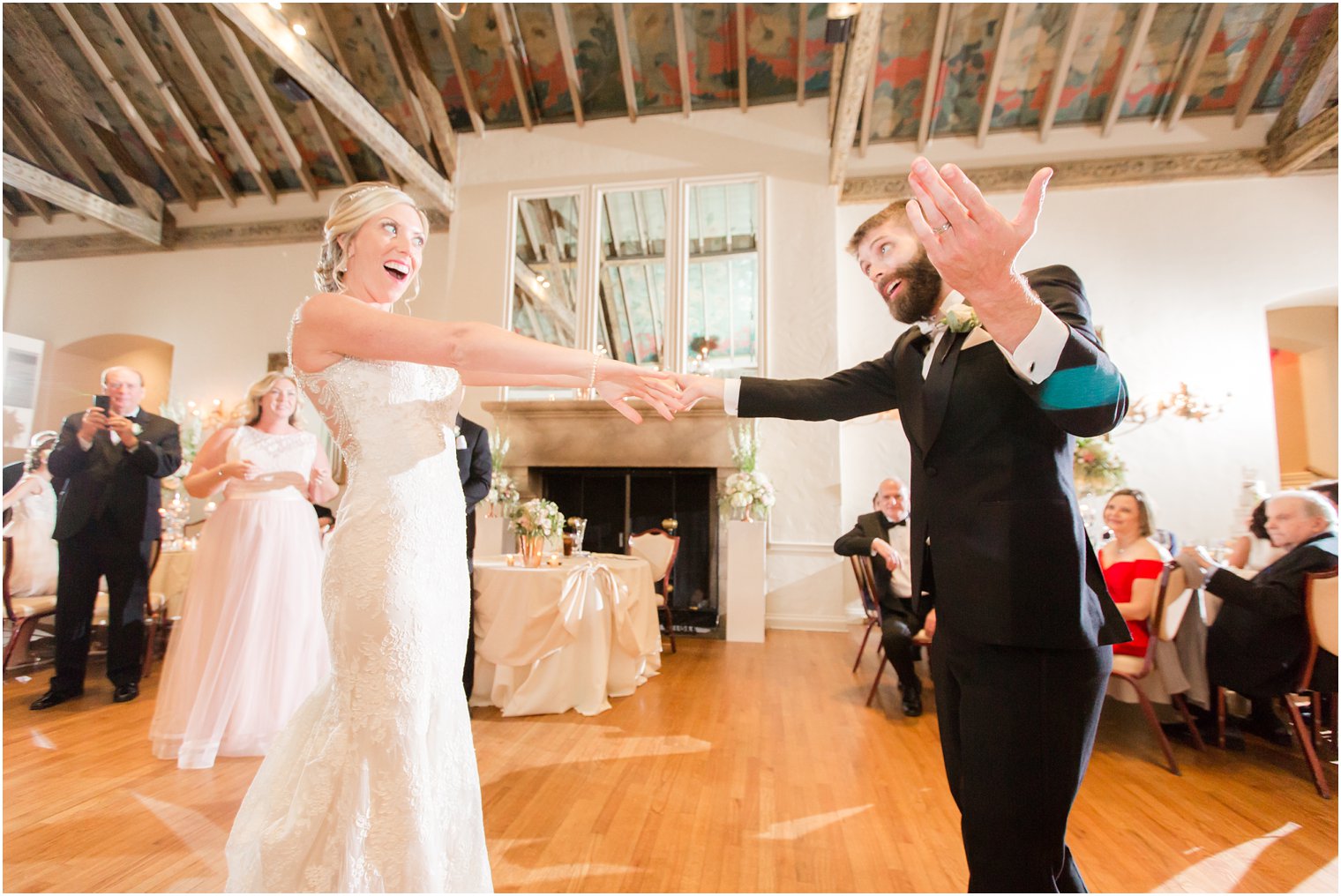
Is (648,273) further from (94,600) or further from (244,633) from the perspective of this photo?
(94,600)

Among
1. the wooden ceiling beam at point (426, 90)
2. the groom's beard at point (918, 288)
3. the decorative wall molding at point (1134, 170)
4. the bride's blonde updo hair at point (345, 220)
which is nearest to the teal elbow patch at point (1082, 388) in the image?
the groom's beard at point (918, 288)

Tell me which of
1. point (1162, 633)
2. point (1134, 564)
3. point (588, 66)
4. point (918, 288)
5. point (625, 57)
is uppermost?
point (588, 66)

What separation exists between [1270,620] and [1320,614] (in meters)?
0.25

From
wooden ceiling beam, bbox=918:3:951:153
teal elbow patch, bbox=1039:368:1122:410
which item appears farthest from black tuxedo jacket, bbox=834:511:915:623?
wooden ceiling beam, bbox=918:3:951:153

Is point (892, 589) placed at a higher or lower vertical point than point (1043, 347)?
lower

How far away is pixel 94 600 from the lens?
12.5 feet

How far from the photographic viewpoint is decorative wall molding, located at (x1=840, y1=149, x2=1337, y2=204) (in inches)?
265

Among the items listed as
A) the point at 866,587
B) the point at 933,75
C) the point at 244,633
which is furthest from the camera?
the point at 933,75

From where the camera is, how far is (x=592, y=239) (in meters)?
7.29

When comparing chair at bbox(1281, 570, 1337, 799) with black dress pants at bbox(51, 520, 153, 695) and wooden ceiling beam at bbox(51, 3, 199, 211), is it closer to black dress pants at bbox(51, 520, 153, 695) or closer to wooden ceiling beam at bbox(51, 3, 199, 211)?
black dress pants at bbox(51, 520, 153, 695)

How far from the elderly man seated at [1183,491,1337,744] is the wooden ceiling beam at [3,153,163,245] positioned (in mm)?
9741

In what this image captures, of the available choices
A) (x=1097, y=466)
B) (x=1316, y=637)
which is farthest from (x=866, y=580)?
(x=1097, y=466)

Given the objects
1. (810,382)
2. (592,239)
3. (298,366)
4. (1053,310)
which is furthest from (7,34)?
(1053,310)

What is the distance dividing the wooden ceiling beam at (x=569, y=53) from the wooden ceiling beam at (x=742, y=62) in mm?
635
